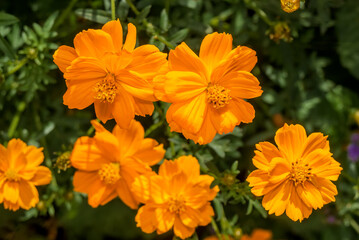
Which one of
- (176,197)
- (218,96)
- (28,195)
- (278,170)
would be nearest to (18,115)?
(28,195)

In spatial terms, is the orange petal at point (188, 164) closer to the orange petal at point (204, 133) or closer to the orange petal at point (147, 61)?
the orange petal at point (204, 133)

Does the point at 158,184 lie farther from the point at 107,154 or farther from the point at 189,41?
the point at 189,41

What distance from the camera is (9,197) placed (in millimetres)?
1489

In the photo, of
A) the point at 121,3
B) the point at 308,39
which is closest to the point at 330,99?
the point at 308,39

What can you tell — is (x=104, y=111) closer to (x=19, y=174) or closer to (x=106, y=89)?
(x=106, y=89)

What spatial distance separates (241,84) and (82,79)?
0.43 meters

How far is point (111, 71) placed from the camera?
4.42 feet

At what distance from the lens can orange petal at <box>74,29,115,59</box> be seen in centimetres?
125

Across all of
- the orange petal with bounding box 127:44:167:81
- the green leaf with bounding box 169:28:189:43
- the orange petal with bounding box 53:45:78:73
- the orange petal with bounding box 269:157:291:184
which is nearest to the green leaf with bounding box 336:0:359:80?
the green leaf with bounding box 169:28:189:43

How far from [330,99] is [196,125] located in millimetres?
1165

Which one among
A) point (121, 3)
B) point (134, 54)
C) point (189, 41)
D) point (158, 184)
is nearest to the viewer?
point (134, 54)

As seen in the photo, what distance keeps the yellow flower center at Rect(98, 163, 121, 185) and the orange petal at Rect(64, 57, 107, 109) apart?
8.8 inches

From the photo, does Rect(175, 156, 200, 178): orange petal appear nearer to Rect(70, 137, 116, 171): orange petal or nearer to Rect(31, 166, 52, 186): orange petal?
Rect(70, 137, 116, 171): orange petal

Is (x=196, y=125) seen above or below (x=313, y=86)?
above
